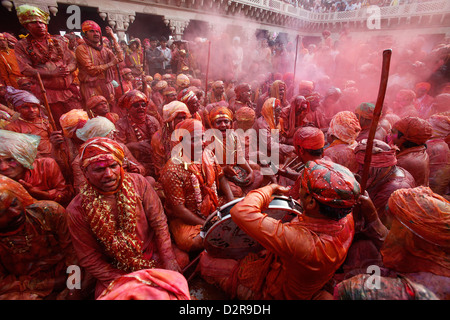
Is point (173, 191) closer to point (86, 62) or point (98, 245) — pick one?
point (98, 245)

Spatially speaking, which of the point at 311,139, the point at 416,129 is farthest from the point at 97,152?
the point at 416,129

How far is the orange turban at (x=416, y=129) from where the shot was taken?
2855mm

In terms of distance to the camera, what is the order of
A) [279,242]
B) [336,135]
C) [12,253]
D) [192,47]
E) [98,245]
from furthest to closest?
1. [192,47]
2. [336,135]
3. [98,245]
4. [12,253]
5. [279,242]

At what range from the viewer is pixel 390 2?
24.0 metres

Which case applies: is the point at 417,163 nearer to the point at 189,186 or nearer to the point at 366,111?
the point at 366,111

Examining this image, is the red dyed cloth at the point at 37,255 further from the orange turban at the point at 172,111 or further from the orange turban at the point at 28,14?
the orange turban at the point at 28,14

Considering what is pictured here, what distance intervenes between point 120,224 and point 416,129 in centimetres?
401

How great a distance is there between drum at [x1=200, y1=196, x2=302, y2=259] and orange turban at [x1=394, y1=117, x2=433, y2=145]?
221cm

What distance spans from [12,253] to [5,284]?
1.11 feet

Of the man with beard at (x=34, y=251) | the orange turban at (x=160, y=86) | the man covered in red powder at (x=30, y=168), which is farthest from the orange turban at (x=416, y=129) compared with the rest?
the orange turban at (x=160, y=86)

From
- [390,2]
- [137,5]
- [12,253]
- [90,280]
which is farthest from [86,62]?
[390,2]

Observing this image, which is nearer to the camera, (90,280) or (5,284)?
(5,284)

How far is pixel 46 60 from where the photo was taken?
16.1 ft

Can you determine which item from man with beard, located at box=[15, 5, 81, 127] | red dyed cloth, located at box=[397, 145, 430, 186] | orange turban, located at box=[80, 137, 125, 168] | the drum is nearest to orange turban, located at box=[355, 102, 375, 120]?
red dyed cloth, located at box=[397, 145, 430, 186]
